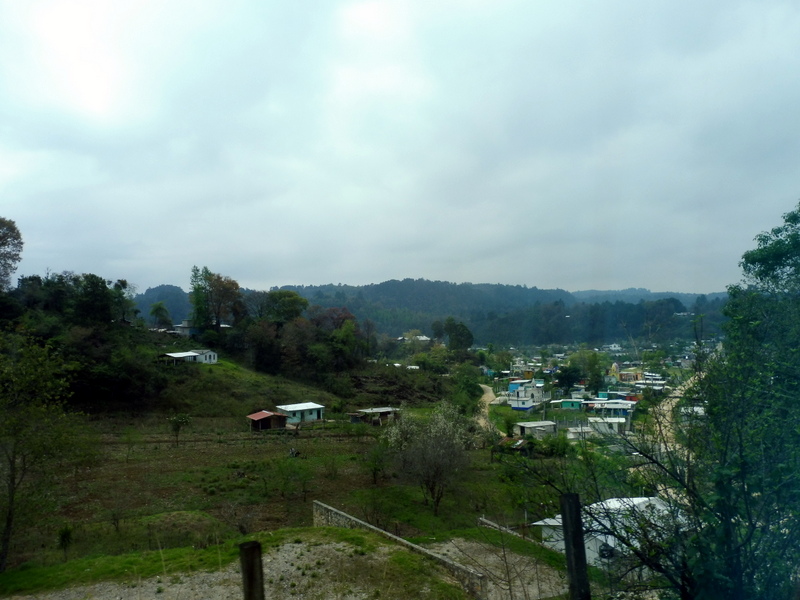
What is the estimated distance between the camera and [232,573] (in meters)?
8.83

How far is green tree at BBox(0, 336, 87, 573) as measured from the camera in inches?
376

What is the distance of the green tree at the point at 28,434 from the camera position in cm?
955

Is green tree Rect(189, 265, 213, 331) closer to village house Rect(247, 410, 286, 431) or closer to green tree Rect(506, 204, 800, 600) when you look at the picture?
village house Rect(247, 410, 286, 431)

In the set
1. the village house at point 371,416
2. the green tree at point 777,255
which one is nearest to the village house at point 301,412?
the village house at point 371,416

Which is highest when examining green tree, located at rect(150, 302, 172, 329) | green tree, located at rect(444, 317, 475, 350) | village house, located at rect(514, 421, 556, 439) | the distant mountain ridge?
green tree, located at rect(150, 302, 172, 329)

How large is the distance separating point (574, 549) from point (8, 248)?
46668 mm

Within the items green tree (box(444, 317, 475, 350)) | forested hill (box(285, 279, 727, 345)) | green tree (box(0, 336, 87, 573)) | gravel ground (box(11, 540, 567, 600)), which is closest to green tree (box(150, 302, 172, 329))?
green tree (box(444, 317, 475, 350))

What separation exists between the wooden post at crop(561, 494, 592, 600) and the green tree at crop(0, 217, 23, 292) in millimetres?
45552

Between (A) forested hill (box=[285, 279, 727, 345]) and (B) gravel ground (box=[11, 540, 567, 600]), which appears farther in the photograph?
(B) gravel ground (box=[11, 540, 567, 600])

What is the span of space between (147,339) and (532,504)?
150 feet

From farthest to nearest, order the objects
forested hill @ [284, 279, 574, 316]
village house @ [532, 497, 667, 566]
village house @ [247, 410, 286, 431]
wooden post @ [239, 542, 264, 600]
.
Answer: forested hill @ [284, 279, 574, 316] < village house @ [247, 410, 286, 431] < village house @ [532, 497, 667, 566] < wooden post @ [239, 542, 264, 600]

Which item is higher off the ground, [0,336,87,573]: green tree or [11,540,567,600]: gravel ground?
[0,336,87,573]: green tree

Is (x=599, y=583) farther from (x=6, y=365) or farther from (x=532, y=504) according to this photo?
(x=6, y=365)

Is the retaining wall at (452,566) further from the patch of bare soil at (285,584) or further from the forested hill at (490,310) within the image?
the forested hill at (490,310)
